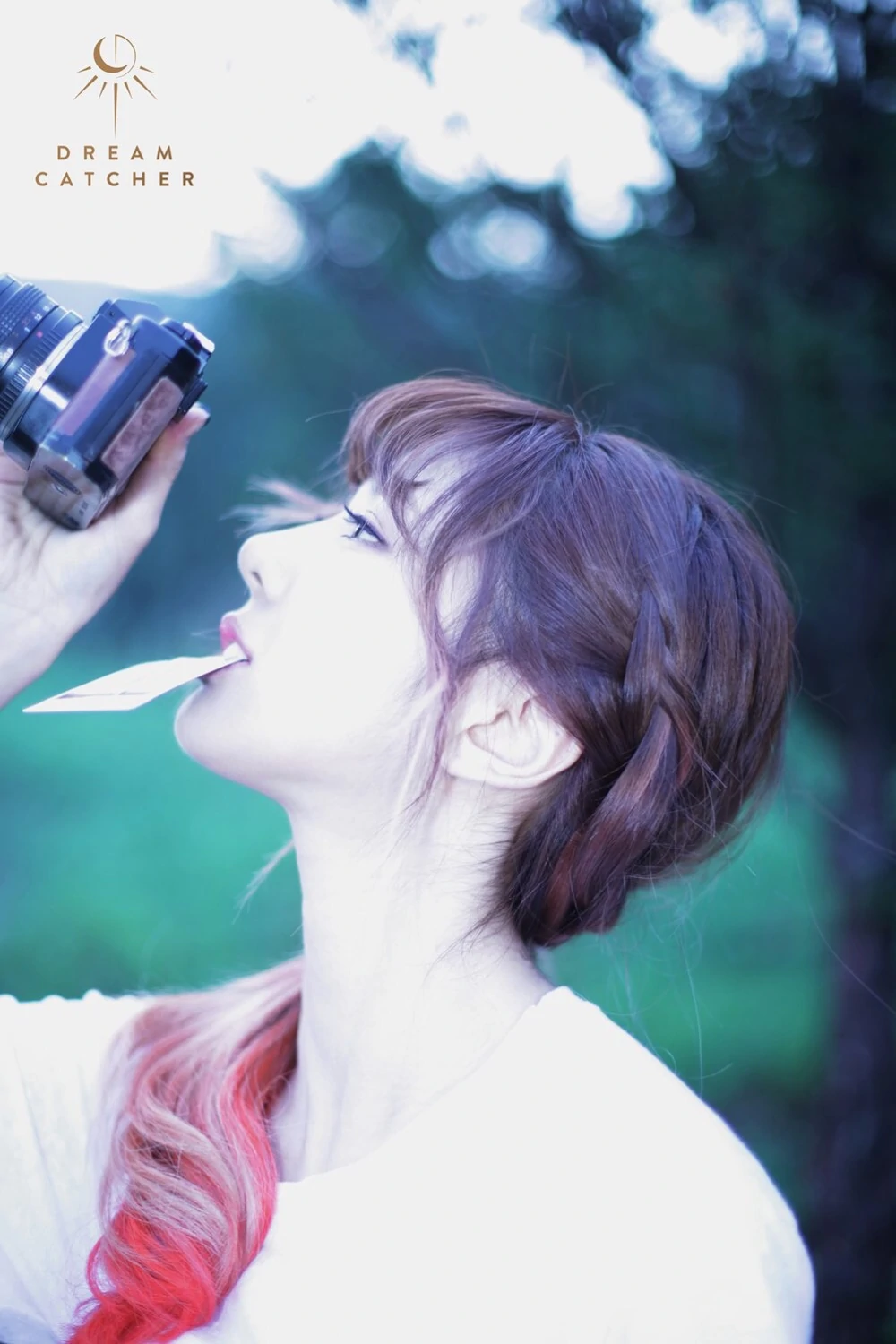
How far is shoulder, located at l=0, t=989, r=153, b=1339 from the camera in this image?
94cm

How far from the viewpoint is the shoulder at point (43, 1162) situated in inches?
36.8

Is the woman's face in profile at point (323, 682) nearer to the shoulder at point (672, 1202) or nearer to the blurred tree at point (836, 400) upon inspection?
the shoulder at point (672, 1202)

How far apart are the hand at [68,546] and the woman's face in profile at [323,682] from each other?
0.14 m

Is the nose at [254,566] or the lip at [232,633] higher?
the nose at [254,566]

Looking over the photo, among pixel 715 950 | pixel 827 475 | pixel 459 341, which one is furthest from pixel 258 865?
pixel 827 475

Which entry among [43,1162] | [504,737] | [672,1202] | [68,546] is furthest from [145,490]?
[672,1202]

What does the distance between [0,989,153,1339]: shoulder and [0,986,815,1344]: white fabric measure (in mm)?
200

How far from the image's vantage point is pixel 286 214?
131 cm

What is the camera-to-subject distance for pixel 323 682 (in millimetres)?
848

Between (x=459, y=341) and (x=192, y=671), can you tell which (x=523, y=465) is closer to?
(x=192, y=671)

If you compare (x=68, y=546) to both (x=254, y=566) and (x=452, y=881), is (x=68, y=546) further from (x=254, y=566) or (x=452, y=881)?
(x=452, y=881)

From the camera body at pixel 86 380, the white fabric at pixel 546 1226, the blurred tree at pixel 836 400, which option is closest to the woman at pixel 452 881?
the white fabric at pixel 546 1226

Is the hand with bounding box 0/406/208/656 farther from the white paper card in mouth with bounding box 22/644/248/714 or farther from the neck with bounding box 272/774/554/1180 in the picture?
the neck with bounding box 272/774/554/1180

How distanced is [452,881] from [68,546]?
45 cm
